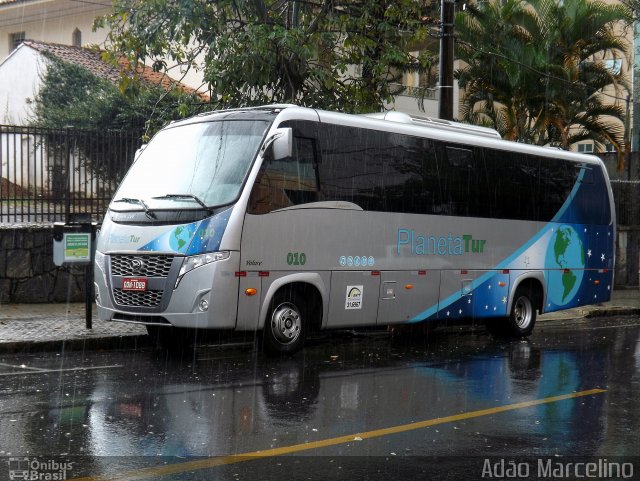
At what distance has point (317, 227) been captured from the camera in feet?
40.3

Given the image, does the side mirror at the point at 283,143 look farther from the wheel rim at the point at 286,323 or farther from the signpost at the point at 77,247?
the signpost at the point at 77,247

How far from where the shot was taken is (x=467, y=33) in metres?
27.3

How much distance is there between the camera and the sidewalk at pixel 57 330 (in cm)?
1192

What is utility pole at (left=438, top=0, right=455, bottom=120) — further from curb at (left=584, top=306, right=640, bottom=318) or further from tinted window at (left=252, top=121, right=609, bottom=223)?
curb at (left=584, top=306, right=640, bottom=318)

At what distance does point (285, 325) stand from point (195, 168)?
7.43 ft

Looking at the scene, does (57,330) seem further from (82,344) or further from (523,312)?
(523,312)

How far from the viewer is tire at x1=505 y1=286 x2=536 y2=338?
1567 cm

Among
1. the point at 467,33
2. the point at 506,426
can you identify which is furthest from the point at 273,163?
the point at 467,33

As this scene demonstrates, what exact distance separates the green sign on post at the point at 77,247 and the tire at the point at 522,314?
685cm

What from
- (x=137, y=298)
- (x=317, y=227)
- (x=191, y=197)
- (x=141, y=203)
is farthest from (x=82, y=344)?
(x=317, y=227)
